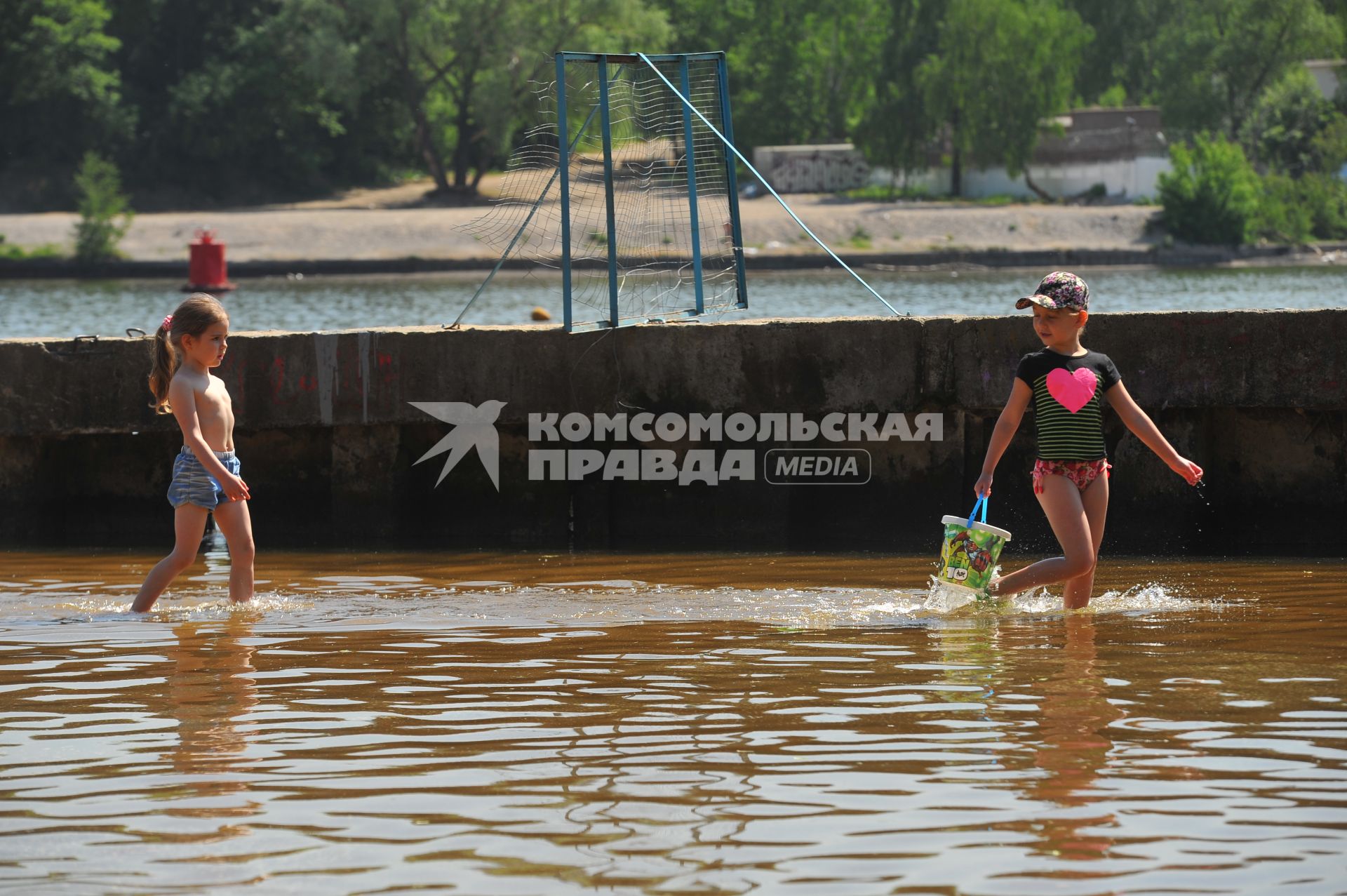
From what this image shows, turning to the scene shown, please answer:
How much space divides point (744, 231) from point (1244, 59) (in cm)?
2664

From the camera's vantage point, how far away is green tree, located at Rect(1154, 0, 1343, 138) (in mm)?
68938

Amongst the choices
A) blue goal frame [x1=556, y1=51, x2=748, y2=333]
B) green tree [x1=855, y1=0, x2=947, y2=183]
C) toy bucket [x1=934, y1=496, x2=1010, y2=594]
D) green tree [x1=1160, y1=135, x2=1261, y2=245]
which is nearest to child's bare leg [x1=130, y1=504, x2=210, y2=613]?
blue goal frame [x1=556, y1=51, x2=748, y2=333]

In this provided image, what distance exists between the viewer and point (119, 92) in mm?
67688

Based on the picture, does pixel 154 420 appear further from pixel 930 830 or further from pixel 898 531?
pixel 930 830

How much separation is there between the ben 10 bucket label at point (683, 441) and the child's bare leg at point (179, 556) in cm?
246

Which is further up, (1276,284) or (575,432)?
(1276,284)

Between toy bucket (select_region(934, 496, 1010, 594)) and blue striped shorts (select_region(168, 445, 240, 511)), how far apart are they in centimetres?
321

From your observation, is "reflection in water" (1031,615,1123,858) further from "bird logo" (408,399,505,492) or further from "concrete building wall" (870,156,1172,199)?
"concrete building wall" (870,156,1172,199)

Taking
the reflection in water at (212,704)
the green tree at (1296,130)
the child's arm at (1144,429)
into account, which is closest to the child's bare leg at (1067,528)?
the child's arm at (1144,429)

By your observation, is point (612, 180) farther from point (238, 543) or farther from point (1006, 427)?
point (1006, 427)

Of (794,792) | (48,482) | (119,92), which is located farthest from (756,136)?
(794,792)

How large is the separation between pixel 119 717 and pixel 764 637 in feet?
8.69

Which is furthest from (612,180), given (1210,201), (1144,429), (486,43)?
(486,43)

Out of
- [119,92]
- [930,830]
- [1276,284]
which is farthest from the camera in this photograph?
[119,92]
